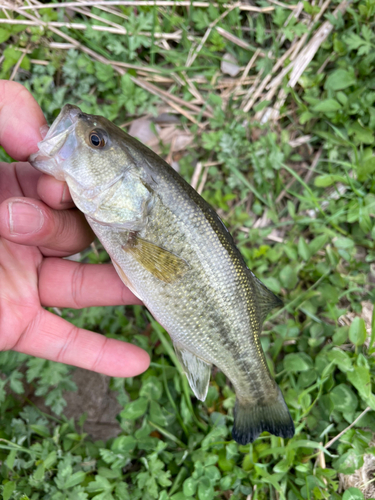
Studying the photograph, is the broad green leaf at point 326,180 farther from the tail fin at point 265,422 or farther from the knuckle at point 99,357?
the knuckle at point 99,357

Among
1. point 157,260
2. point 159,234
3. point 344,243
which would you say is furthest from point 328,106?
point 157,260

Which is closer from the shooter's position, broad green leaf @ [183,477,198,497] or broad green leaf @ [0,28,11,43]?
broad green leaf @ [183,477,198,497]

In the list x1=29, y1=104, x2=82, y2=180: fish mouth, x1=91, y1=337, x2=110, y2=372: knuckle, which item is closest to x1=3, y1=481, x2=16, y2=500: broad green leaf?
x1=91, y1=337, x2=110, y2=372: knuckle

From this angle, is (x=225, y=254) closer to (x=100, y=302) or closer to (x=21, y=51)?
(x=100, y=302)

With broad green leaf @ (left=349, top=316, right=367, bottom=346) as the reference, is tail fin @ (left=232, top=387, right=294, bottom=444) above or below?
below

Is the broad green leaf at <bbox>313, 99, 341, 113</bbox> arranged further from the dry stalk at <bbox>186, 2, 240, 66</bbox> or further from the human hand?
the human hand

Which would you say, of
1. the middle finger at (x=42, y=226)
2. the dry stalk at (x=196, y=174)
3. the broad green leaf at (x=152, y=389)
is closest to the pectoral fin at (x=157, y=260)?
the middle finger at (x=42, y=226)

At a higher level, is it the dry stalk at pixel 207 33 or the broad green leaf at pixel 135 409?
the dry stalk at pixel 207 33

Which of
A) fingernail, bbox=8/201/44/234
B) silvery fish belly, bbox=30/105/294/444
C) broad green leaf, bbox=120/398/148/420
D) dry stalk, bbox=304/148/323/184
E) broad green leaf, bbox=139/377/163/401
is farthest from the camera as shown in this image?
dry stalk, bbox=304/148/323/184
